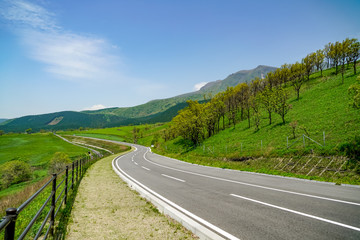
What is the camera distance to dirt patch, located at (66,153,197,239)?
5586 millimetres

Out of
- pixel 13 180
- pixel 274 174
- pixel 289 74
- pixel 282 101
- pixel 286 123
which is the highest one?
pixel 289 74

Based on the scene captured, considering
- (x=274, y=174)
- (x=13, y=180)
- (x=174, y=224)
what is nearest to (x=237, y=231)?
(x=174, y=224)

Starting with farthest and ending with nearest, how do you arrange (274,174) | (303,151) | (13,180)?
1. (13,180)
2. (303,151)
3. (274,174)

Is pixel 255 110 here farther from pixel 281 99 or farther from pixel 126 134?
pixel 126 134

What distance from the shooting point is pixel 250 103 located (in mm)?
49156

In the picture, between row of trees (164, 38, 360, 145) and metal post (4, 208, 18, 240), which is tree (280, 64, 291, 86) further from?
metal post (4, 208, 18, 240)

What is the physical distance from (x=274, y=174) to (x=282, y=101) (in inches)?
930

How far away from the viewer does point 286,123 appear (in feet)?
103

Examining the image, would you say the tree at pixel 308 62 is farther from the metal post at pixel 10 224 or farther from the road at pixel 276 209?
the metal post at pixel 10 224

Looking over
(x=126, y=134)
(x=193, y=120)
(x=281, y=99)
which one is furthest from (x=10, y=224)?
(x=126, y=134)

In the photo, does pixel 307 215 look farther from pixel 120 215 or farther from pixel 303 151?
pixel 303 151

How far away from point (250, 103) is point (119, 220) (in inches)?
1877

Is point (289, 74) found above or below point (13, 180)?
above

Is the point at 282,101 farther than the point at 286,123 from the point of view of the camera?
Yes
